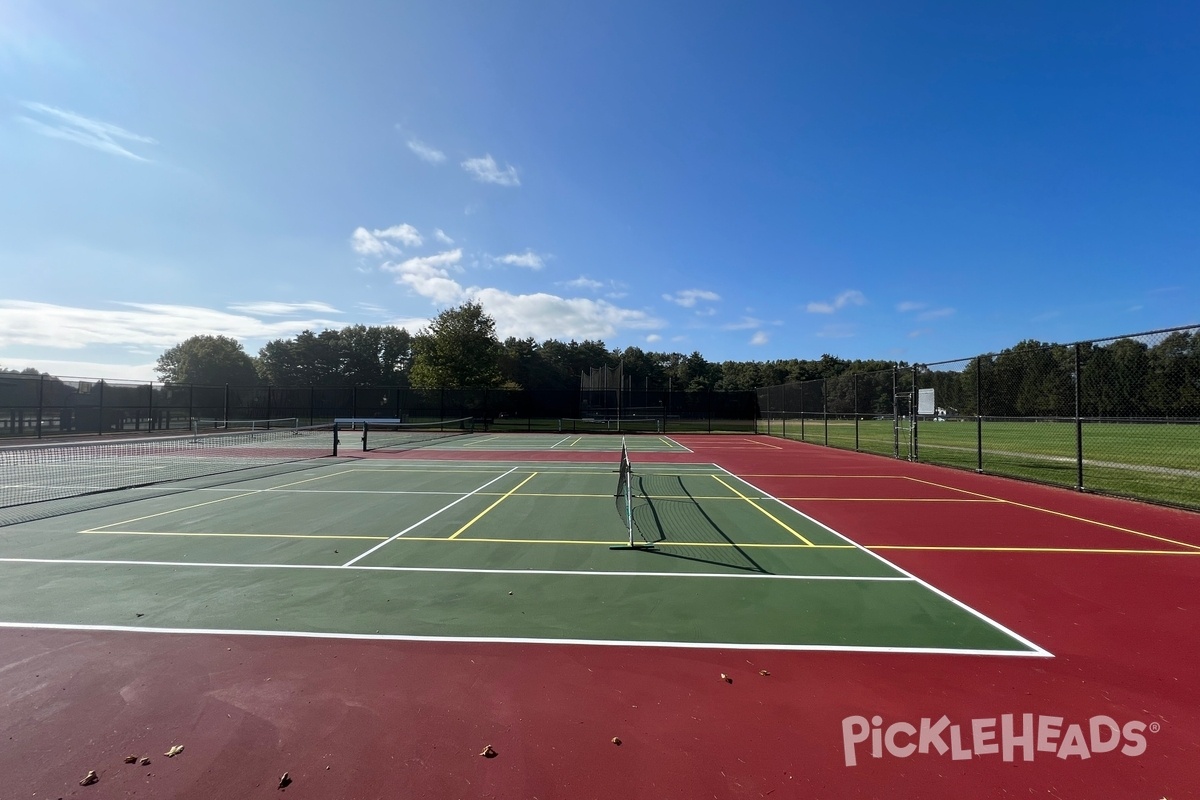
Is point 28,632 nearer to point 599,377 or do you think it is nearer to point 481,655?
point 481,655

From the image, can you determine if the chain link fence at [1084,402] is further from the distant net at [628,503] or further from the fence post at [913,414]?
the distant net at [628,503]

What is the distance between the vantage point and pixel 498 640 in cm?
457

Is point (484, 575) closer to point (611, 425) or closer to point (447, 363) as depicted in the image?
point (611, 425)

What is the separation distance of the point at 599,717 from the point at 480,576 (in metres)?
3.20

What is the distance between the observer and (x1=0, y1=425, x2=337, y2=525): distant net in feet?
35.1

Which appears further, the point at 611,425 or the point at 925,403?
the point at 611,425

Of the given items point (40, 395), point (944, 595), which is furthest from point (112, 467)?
point (944, 595)

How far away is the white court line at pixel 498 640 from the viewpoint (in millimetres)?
4402

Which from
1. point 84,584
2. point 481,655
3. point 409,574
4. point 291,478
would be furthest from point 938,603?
point 291,478

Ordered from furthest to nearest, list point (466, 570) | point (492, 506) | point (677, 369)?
point (677, 369) → point (492, 506) → point (466, 570)

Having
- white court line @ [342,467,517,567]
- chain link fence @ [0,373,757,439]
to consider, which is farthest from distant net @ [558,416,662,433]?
white court line @ [342,467,517,567]

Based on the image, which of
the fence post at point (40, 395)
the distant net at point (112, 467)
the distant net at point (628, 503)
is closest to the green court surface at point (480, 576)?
the distant net at point (628, 503)

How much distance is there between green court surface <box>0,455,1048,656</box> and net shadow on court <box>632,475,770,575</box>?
0.05 m

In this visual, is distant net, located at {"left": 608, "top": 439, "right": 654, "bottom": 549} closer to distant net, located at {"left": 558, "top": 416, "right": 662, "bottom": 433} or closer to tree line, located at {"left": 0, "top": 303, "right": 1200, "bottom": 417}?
tree line, located at {"left": 0, "top": 303, "right": 1200, "bottom": 417}
